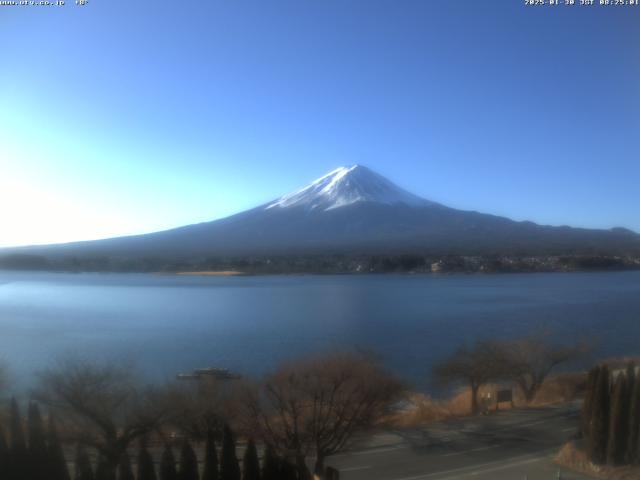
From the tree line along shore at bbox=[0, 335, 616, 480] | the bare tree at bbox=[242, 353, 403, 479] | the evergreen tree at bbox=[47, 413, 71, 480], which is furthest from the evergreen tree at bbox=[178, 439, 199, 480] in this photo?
the bare tree at bbox=[242, 353, 403, 479]

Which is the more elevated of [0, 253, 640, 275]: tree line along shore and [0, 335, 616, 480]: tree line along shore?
[0, 253, 640, 275]: tree line along shore

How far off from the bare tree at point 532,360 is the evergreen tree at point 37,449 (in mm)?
5957

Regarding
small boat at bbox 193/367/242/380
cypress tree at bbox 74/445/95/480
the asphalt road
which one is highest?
cypress tree at bbox 74/445/95/480

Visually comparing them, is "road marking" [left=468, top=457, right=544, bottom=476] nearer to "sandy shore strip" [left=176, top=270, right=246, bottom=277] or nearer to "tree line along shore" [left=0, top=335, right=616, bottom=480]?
"tree line along shore" [left=0, top=335, right=616, bottom=480]

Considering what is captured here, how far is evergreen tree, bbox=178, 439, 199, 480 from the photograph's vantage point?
388cm

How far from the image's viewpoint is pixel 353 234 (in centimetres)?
4397

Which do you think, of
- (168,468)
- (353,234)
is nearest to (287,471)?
(168,468)

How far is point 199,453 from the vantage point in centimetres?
486

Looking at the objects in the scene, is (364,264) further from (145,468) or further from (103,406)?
(145,468)

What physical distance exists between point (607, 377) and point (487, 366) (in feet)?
A: 10.1

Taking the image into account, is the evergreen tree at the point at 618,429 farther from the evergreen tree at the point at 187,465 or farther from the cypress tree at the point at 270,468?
the evergreen tree at the point at 187,465

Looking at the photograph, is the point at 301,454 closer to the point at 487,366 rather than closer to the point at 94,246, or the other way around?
the point at 487,366

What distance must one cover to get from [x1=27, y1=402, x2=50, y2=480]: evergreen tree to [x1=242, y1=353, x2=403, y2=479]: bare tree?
165cm

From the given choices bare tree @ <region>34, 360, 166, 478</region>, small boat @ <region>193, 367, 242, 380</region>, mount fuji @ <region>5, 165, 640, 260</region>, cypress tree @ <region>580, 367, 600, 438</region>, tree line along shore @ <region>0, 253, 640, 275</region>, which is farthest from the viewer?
mount fuji @ <region>5, 165, 640, 260</region>
